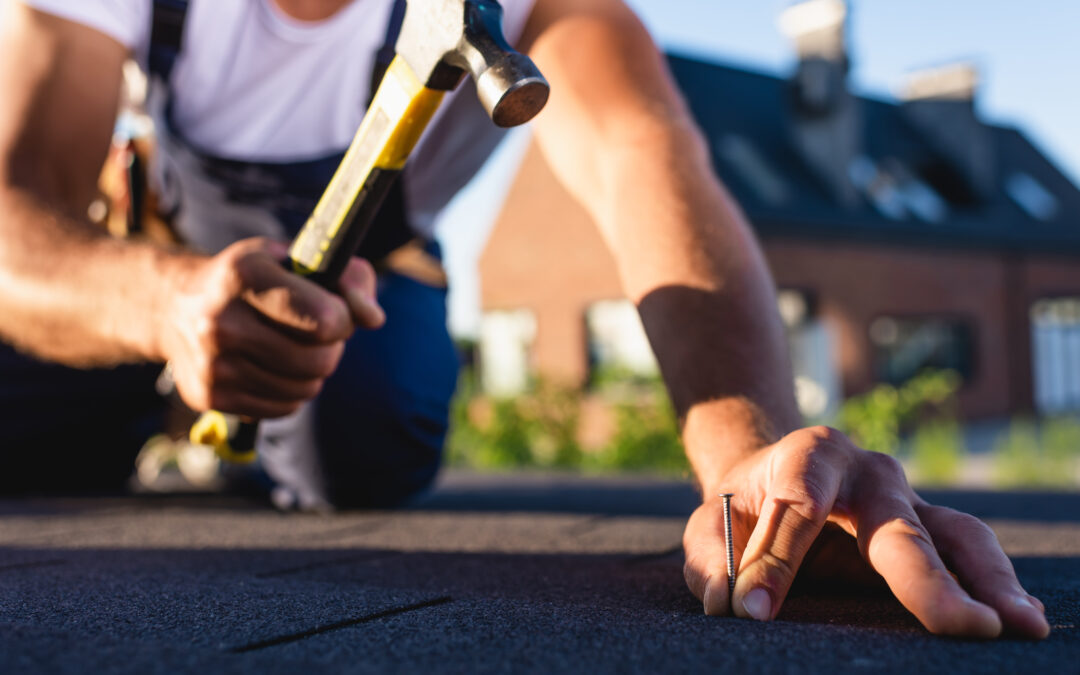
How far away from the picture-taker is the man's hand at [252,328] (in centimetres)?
105

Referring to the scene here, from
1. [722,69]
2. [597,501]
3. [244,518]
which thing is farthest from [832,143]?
[244,518]

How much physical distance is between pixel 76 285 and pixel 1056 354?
616 inches

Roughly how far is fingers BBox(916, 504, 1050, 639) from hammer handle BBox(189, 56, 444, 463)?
2.34 ft

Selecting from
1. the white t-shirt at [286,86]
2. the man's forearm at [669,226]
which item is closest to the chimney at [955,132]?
the white t-shirt at [286,86]

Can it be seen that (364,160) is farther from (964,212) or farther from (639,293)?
(964,212)

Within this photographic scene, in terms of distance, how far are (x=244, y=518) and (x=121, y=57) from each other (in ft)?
3.34

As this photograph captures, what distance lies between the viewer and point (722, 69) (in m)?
12.4

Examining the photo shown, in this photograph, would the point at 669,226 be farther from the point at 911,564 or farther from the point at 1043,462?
the point at 1043,462

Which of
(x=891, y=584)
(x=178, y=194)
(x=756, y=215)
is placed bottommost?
(x=891, y=584)

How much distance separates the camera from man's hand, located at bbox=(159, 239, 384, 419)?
3.44 feet

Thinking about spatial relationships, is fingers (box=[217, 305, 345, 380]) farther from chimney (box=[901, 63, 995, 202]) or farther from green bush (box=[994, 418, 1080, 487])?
chimney (box=[901, 63, 995, 202])

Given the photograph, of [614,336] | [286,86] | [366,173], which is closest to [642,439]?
[614,336]

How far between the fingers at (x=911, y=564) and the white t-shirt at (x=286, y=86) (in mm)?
1114

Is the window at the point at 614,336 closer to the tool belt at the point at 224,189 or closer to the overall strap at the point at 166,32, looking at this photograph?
the tool belt at the point at 224,189
